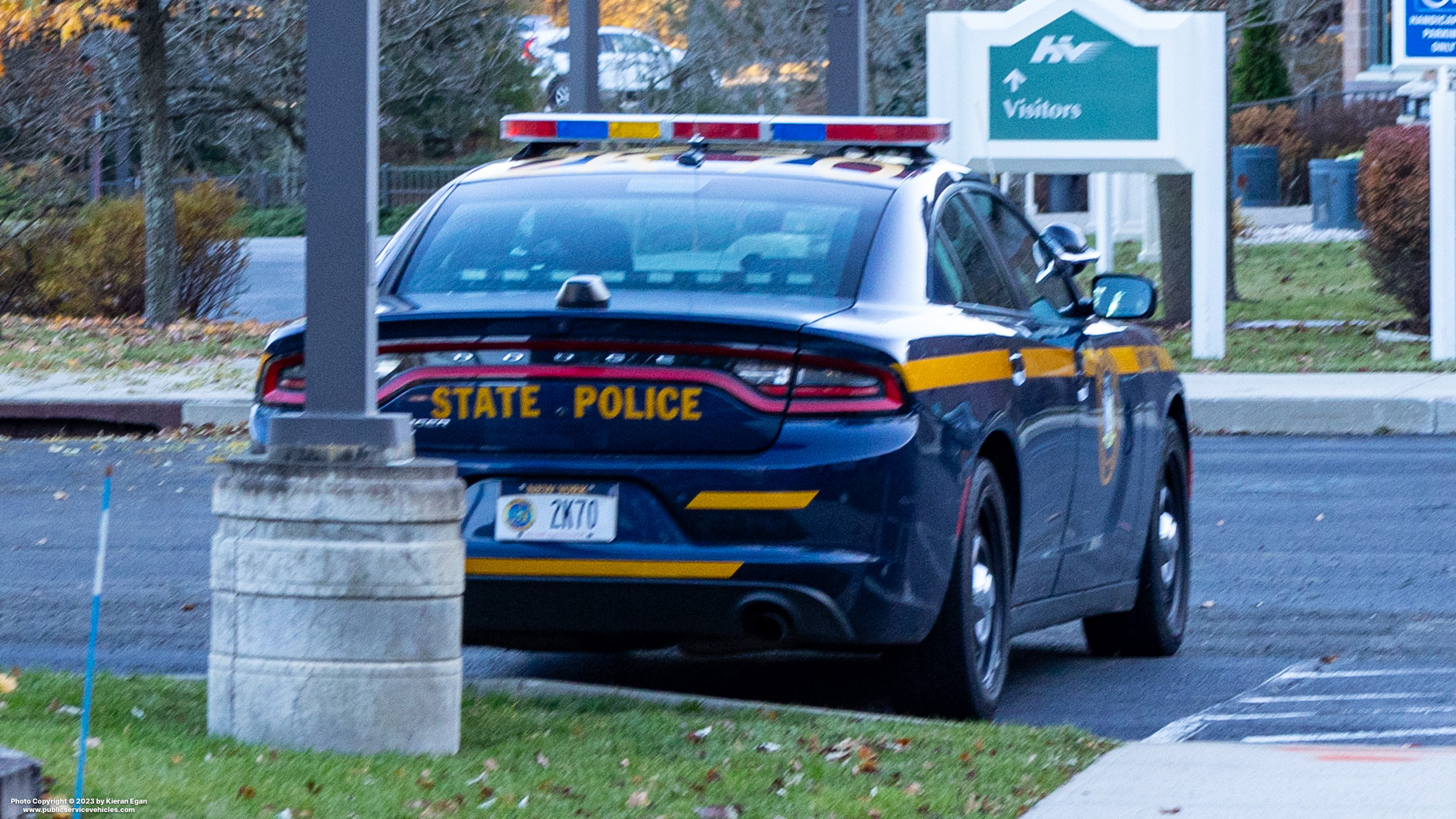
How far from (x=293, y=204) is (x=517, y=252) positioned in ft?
141

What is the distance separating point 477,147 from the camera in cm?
5191

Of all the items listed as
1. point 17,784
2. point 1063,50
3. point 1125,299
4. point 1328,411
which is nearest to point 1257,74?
point 1063,50

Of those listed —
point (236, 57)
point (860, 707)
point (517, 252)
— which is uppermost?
point (236, 57)

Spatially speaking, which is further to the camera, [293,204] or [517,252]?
[293,204]

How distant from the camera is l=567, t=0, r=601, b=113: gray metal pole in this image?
537 inches

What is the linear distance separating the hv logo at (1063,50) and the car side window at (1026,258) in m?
11.3

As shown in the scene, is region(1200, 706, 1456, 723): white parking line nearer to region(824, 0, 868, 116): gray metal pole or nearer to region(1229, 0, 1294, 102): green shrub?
region(824, 0, 868, 116): gray metal pole

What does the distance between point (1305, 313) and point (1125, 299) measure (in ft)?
50.1

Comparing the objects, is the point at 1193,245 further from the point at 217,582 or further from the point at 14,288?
the point at 217,582

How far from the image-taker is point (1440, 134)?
18328 millimetres

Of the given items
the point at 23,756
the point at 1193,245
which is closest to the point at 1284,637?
the point at 23,756

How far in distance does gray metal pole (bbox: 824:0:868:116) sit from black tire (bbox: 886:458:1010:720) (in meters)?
7.62

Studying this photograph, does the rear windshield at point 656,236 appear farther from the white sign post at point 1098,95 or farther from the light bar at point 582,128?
the white sign post at point 1098,95

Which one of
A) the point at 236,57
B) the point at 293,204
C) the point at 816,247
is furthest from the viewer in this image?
the point at 293,204
